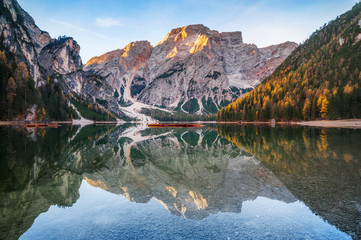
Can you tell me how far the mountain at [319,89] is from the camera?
3809 inches

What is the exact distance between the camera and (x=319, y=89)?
11519 cm

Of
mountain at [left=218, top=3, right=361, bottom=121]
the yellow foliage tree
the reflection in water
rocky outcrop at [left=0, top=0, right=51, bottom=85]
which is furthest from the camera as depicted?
rocky outcrop at [left=0, top=0, right=51, bottom=85]

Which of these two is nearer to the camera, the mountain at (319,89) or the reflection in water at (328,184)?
the reflection in water at (328,184)

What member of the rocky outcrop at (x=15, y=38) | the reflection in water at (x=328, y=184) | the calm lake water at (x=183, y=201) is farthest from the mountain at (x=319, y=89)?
the rocky outcrop at (x=15, y=38)

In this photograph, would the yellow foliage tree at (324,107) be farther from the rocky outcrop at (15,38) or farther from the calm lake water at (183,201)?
the rocky outcrop at (15,38)

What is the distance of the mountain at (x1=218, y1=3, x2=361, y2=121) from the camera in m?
96.8

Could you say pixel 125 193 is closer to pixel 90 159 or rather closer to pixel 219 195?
pixel 219 195

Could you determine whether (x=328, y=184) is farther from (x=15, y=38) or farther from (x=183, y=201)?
(x=15, y=38)

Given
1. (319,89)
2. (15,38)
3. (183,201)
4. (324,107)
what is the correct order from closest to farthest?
(183,201) < (324,107) < (319,89) < (15,38)

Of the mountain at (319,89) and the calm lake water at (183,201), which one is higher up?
the mountain at (319,89)

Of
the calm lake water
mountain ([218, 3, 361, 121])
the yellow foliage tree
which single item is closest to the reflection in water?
the calm lake water

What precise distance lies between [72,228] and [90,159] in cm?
1319

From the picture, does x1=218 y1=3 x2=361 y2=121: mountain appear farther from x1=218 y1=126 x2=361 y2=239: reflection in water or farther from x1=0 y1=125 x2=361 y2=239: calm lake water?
x1=0 y1=125 x2=361 y2=239: calm lake water

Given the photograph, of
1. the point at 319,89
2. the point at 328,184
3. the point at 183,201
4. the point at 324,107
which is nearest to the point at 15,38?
the point at 183,201
